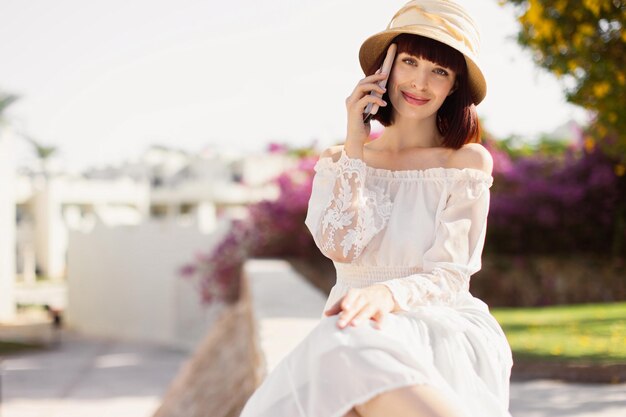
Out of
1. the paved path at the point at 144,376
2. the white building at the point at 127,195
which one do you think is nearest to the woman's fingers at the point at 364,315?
the paved path at the point at 144,376

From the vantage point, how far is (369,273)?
225 centimetres

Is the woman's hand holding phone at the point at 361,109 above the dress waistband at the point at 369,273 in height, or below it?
above

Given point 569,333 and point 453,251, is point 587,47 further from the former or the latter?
point 453,251

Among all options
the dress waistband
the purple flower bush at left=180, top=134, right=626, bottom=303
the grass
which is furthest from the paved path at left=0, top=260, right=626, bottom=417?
the dress waistband

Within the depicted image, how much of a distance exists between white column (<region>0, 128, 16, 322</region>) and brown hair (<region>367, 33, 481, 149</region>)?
2057 centimetres

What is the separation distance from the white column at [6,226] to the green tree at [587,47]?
18189 mm

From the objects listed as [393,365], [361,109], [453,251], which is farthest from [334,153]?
[393,365]

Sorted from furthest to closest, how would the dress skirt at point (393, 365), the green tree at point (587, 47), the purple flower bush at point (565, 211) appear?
1. the purple flower bush at point (565, 211)
2. the green tree at point (587, 47)
3. the dress skirt at point (393, 365)

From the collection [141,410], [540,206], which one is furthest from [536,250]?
[141,410]

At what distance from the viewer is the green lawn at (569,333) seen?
5477 millimetres

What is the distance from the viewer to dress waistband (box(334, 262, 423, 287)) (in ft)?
7.30

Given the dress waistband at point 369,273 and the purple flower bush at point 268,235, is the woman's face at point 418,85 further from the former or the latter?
the purple flower bush at point 268,235

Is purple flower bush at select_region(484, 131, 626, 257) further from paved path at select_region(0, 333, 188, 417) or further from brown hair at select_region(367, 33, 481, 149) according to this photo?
brown hair at select_region(367, 33, 481, 149)

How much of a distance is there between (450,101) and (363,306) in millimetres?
882
